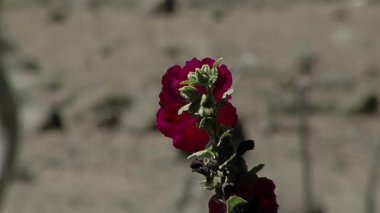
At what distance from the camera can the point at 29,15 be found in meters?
9.88

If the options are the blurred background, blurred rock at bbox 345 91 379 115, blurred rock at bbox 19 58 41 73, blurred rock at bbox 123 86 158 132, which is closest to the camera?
the blurred background

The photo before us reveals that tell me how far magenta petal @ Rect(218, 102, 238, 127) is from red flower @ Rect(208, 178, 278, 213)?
48 millimetres

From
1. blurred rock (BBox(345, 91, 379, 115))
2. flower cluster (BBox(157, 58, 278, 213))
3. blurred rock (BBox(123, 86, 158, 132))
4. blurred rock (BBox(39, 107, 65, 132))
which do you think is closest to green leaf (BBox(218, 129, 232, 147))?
flower cluster (BBox(157, 58, 278, 213))

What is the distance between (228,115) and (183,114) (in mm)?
34

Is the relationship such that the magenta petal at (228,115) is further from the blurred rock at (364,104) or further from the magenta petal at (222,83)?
the blurred rock at (364,104)

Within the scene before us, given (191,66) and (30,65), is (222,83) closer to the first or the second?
(191,66)

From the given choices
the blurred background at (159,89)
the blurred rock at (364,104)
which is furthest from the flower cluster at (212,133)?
the blurred rock at (364,104)

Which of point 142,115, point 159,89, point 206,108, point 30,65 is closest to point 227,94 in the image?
point 206,108

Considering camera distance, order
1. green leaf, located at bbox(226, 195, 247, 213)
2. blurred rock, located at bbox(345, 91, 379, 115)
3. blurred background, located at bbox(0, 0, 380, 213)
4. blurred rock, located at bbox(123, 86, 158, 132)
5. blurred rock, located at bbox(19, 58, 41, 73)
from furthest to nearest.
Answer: blurred rock, located at bbox(19, 58, 41, 73) → blurred rock, located at bbox(345, 91, 379, 115) → blurred rock, located at bbox(123, 86, 158, 132) → blurred background, located at bbox(0, 0, 380, 213) → green leaf, located at bbox(226, 195, 247, 213)

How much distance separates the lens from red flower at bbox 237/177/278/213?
30.6 inches

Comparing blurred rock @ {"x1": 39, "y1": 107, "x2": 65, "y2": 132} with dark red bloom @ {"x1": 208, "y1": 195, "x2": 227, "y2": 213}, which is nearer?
dark red bloom @ {"x1": 208, "y1": 195, "x2": 227, "y2": 213}

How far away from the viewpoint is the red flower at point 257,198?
0.78m

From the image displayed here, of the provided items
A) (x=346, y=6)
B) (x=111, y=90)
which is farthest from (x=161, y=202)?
(x=346, y=6)

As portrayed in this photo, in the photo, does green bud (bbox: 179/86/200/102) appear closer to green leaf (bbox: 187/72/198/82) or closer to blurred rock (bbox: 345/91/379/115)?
green leaf (bbox: 187/72/198/82)
